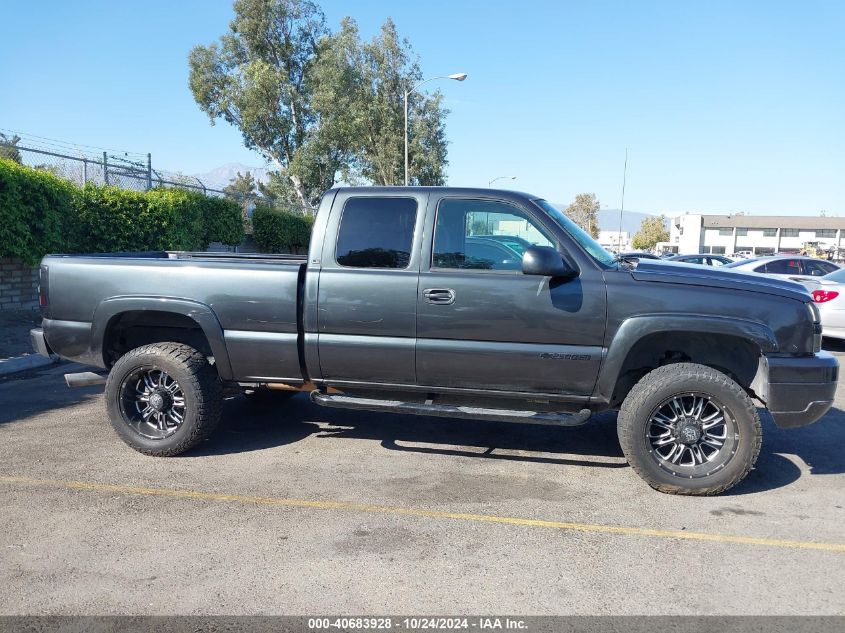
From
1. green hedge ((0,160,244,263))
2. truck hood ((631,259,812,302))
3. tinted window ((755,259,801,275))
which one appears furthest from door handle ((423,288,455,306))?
tinted window ((755,259,801,275))

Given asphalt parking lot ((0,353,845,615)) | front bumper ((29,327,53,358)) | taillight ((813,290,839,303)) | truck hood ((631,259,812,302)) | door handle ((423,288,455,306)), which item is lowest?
asphalt parking lot ((0,353,845,615))

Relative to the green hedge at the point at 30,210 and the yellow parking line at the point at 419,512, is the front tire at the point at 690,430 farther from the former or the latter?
the green hedge at the point at 30,210

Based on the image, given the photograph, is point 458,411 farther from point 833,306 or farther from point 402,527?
point 833,306

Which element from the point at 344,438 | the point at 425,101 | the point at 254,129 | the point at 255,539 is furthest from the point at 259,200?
the point at 425,101

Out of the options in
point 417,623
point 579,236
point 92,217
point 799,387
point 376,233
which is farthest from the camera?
point 92,217

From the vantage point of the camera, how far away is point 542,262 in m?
4.26

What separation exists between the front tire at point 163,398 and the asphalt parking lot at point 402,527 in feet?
0.69

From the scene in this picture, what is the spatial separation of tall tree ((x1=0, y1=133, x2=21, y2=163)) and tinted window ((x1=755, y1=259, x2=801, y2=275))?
593 inches

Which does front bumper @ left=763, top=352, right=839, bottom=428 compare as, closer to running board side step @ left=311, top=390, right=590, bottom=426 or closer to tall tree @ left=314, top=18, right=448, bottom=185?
running board side step @ left=311, top=390, right=590, bottom=426

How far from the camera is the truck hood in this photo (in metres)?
4.31

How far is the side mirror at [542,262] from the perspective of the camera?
4266mm

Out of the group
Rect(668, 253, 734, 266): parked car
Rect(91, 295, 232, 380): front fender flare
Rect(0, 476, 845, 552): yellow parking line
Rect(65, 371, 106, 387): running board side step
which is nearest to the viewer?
Rect(0, 476, 845, 552): yellow parking line

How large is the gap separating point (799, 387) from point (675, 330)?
0.88m

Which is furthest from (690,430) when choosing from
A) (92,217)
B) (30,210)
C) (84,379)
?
(92,217)
